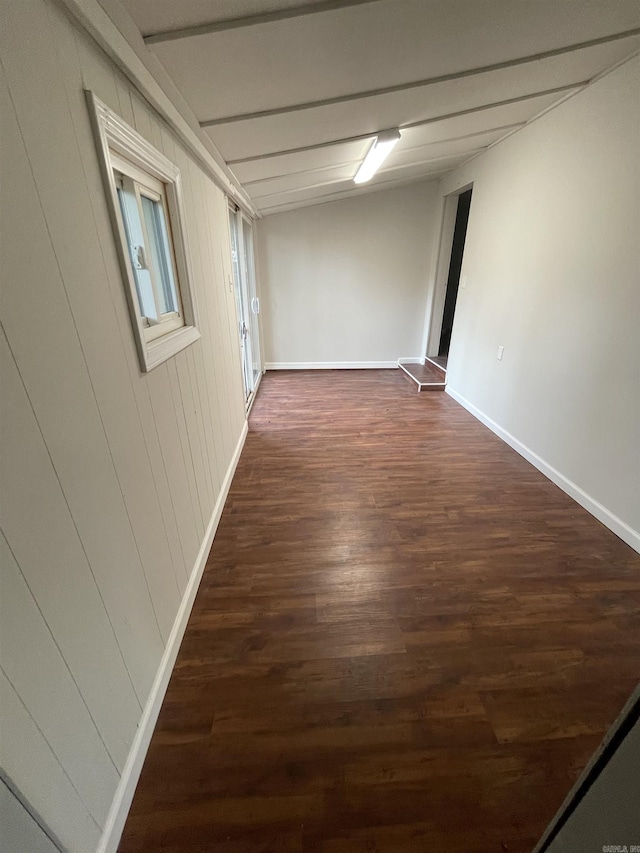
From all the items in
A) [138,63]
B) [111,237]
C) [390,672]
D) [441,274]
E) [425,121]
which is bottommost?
[390,672]

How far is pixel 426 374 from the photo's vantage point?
16.1 ft

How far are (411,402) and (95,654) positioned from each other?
150 inches

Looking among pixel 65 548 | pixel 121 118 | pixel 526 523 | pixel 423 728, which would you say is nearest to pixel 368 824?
pixel 423 728

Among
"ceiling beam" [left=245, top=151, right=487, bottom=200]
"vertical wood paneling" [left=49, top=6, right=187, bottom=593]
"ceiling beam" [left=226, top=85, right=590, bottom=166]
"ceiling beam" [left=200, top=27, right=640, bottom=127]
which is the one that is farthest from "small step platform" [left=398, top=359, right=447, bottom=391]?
"vertical wood paneling" [left=49, top=6, right=187, bottom=593]

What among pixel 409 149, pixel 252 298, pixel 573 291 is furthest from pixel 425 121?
pixel 252 298

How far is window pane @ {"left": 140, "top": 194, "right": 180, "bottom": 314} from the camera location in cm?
153

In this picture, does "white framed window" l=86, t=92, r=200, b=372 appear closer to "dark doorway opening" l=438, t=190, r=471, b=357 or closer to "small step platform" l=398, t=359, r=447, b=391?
"small step platform" l=398, t=359, r=447, b=391

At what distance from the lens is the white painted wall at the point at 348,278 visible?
15.4 feet

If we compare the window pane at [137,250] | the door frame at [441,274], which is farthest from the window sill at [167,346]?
the door frame at [441,274]

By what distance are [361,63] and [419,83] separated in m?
0.46

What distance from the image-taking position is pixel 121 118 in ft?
3.52

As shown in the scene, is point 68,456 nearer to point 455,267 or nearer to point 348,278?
point 348,278

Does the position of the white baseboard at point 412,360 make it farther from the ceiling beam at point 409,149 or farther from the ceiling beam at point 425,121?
the ceiling beam at point 425,121

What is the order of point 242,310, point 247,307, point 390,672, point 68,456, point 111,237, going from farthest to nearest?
point 247,307, point 242,310, point 390,672, point 111,237, point 68,456
